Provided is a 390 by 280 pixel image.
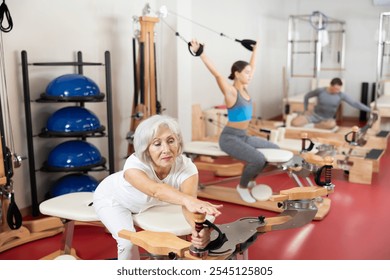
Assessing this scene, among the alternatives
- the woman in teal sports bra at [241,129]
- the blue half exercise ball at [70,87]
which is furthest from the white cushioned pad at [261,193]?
the blue half exercise ball at [70,87]

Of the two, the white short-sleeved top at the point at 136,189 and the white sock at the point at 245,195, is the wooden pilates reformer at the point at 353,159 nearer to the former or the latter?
the white sock at the point at 245,195

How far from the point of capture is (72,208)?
200 cm

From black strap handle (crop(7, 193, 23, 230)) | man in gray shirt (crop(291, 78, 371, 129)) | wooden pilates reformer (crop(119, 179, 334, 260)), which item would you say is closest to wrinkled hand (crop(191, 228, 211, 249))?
wooden pilates reformer (crop(119, 179, 334, 260))

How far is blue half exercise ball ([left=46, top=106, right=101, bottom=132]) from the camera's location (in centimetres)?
279

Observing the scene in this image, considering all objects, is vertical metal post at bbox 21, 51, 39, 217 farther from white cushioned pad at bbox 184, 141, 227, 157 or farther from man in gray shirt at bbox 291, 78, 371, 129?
man in gray shirt at bbox 291, 78, 371, 129

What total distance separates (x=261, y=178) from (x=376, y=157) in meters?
0.96

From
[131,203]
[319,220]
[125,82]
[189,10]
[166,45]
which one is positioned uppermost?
[189,10]

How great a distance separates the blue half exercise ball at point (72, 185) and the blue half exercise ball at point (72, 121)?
1.10 feet

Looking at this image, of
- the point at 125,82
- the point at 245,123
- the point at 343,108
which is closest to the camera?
the point at 245,123

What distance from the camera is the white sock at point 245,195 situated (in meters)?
3.08

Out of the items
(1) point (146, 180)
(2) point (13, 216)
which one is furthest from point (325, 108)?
(1) point (146, 180)
